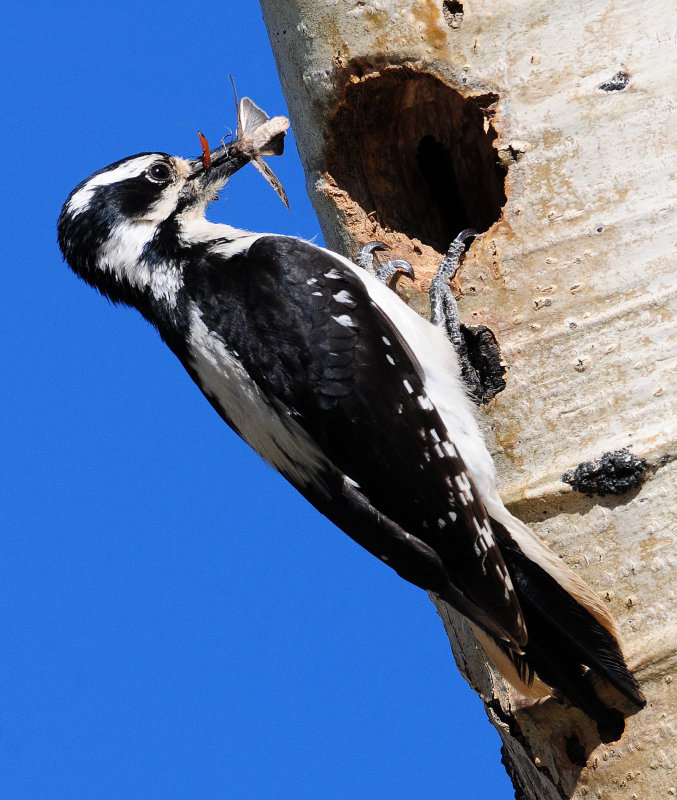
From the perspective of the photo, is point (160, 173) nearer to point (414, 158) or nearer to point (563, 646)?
point (414, 158)

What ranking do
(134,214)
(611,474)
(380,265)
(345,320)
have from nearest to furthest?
(611,474) → (345,320) → (380,265) → (134,214)

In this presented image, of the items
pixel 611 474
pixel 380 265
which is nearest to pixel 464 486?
pixel 611 474

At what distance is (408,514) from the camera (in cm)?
244

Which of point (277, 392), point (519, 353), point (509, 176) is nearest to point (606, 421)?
point (519, 353)

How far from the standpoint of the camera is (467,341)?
7.77 ft

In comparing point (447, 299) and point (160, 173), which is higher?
point (160, 173)

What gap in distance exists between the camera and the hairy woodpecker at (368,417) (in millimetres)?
2287

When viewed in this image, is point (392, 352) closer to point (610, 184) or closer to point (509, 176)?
point (509, 176)

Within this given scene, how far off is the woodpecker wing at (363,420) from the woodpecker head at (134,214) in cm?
38

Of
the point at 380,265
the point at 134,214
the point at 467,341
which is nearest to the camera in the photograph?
the point at 467,341

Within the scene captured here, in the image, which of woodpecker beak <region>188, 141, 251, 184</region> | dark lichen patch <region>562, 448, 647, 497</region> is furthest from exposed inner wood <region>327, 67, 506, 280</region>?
dark lichen patch <region>562, 448, 647, 497</region>

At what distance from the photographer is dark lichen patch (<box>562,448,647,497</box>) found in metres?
2.04

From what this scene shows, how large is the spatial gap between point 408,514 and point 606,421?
577 millimetres

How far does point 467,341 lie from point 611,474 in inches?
19.8
